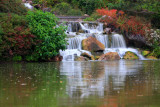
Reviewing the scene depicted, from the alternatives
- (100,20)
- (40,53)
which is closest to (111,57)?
(40,53)

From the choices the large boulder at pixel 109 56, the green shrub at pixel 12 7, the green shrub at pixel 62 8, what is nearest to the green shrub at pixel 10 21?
the green shrub at pixel 12 7

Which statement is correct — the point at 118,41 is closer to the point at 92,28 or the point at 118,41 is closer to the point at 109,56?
the point at 92,28

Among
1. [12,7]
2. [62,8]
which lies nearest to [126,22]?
Answer: [12,7]

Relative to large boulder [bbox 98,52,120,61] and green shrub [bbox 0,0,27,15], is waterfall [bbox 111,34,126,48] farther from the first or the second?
green shrub [bbox 0,0,27,15]

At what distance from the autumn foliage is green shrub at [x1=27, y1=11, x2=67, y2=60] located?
392 inches

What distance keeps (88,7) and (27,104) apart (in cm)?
4053

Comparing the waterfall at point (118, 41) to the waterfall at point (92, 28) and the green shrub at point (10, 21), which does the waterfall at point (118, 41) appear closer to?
the waterfall at point (92, 28)

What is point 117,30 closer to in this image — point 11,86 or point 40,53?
point 40,53

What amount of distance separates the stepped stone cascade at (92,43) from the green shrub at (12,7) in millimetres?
4751

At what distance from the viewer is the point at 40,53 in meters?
24.9

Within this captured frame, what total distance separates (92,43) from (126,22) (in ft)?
20.3

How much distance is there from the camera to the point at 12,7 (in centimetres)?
2717

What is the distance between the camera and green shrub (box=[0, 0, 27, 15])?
26536 millimetres

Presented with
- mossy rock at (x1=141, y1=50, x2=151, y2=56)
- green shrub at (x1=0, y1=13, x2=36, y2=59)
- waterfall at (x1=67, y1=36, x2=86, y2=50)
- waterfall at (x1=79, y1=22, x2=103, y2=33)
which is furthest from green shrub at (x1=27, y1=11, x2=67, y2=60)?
waterfall at (x1=79, y1=22, x2=103, y2=33)
